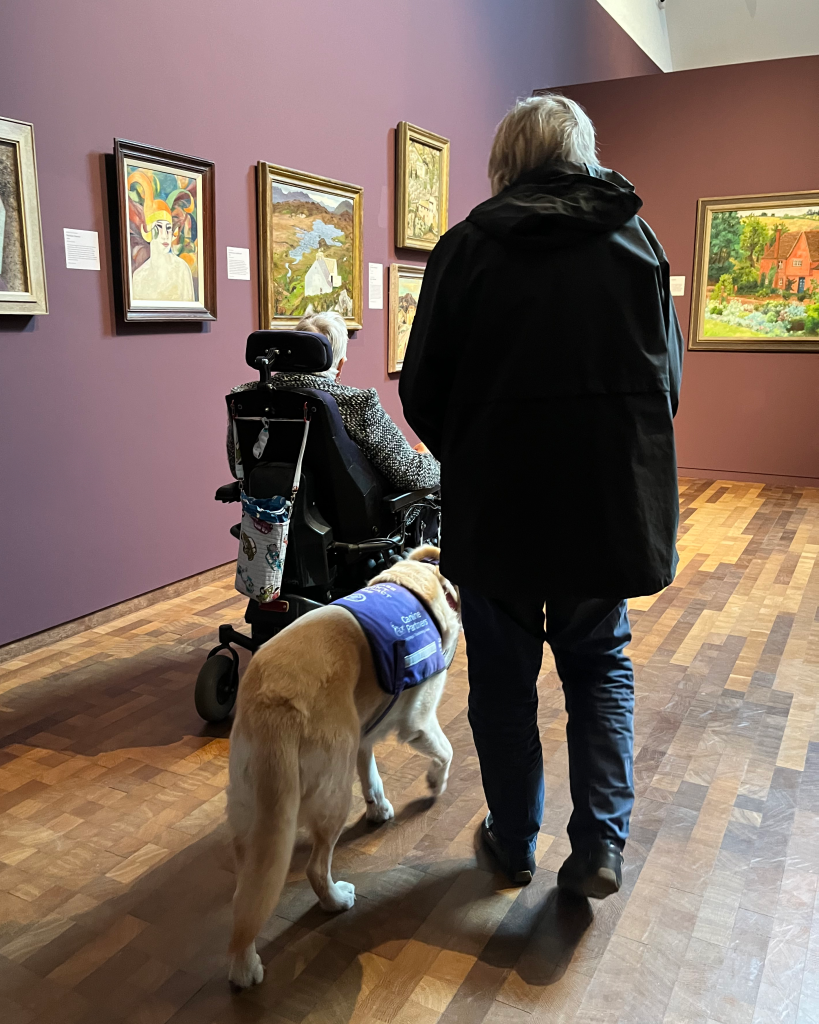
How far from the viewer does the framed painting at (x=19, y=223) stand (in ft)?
10.2

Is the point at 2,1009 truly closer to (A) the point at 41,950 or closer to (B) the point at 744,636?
(A) the point at 41,950

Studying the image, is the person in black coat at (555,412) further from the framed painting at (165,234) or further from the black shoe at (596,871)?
the framed painting at (165,234)

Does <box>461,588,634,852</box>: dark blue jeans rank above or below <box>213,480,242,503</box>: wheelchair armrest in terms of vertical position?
below

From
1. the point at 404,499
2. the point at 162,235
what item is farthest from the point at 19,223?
the point at 404,499

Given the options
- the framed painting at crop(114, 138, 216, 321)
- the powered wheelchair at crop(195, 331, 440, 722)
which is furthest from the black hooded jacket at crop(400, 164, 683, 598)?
the framed painting at crop(114, 138, 216, 321)

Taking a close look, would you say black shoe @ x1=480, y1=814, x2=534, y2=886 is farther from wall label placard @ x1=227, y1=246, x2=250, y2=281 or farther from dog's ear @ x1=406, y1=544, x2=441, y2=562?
wall label placard @ x1=227, y1=246, x2=250, y2=281

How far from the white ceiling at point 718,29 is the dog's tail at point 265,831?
927 centimetres

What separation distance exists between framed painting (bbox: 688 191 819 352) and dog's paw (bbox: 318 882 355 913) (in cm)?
658

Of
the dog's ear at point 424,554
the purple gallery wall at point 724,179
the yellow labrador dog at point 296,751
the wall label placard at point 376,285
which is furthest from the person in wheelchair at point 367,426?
the purple gallery wall at point 724,179

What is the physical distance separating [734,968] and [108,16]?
391 centimetres

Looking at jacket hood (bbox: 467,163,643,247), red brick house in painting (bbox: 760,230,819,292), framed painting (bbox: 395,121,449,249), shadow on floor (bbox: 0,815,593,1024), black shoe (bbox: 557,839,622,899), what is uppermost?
framed painting (bbox: 395,121,449,249)

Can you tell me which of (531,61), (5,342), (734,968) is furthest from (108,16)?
(531,61)

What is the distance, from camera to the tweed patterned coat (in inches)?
110

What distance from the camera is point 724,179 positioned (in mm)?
7148
